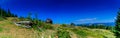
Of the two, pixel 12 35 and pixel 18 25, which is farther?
pixel 18 25

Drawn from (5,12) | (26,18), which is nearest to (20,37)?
(26,18)

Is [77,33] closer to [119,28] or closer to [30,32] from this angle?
[119,28]

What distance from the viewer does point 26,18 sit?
2827cm

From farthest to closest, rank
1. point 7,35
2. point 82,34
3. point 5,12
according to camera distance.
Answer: point 5,12, point 82,34, point 7,35

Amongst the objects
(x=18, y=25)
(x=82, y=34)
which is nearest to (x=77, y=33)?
(x=82, y=34)

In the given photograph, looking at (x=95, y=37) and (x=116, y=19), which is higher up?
(x=116, y=19)

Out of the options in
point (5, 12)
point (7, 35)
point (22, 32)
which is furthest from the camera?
point (5, 12)

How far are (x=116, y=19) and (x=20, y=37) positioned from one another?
12.6 meters

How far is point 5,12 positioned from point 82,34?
447 inches

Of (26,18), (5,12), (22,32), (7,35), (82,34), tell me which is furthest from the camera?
(5,12)

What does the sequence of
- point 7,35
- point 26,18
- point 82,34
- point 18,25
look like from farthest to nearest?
point 82,34 → point 26,18 → point 18,25 → point 7,35

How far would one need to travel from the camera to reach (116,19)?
96.5 feet

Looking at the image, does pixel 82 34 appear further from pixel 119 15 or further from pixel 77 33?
pixel 119 15

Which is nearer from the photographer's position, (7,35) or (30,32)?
(7,35)
